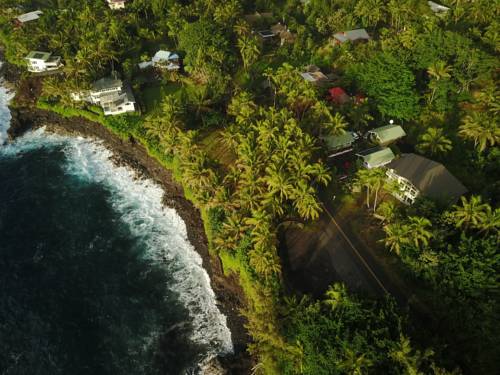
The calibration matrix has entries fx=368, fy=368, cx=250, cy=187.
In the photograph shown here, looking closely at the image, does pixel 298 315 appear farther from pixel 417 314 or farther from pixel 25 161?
pixel 25 161

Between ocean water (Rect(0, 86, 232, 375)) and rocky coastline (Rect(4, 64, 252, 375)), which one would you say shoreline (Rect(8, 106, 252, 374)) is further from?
ocean water (Rect(0, 86, 232, 375))

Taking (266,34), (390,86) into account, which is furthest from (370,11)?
(390,86)

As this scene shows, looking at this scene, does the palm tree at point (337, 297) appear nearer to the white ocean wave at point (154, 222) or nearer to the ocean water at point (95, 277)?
the white ocean wave at point (154, 222)

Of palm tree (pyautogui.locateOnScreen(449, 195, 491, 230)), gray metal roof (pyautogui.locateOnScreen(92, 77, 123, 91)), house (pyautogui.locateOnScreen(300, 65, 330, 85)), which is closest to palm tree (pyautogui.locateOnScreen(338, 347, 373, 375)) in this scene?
palm tree (pyautogui.locateOnScreen(449, 195, 491, 230))

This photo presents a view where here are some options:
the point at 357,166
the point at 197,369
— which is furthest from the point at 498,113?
the point at 197,369

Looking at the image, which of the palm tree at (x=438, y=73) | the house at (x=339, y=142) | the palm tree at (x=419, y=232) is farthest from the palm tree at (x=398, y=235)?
the palm tree at (x=438, y=73)

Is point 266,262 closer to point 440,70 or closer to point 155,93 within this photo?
point 440,70
